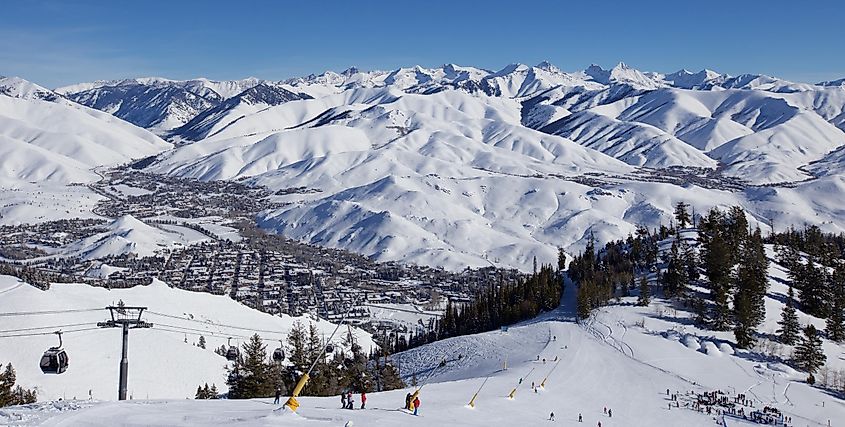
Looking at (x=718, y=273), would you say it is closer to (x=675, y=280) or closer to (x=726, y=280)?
(x=726, y=280)

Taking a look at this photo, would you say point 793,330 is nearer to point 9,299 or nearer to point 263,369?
point 263,369

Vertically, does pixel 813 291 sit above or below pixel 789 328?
above

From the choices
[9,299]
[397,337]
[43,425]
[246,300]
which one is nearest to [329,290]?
[246,300]

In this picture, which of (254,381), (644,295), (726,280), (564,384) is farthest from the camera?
(644,295)

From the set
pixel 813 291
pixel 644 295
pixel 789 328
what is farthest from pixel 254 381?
pixel 813 291

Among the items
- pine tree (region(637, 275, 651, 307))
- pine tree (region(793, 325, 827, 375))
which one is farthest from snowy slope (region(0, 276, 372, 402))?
pine tree (region(793, 325, 827, 375))

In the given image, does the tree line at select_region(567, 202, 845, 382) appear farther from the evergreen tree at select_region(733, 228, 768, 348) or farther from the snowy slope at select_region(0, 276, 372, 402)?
the snowy slope at select_region(0, 276, 372, 402)
